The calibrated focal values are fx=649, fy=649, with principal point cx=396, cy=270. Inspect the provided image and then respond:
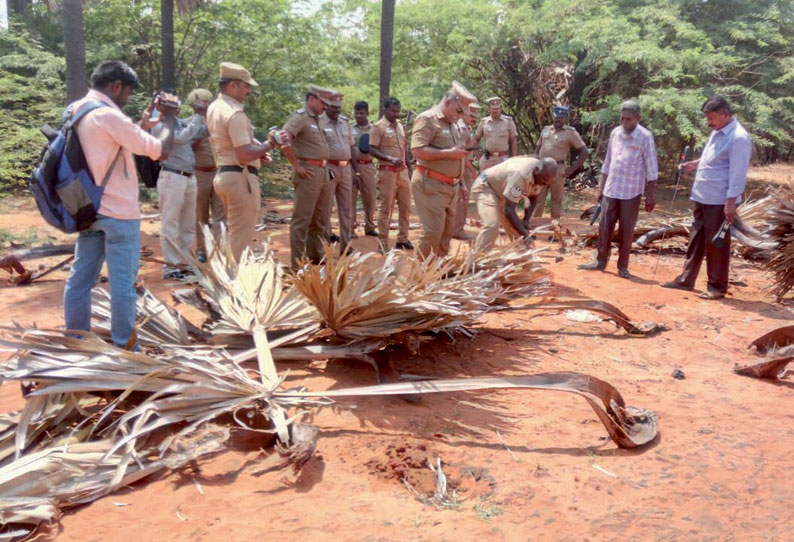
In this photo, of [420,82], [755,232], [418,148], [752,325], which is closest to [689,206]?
[420,82]

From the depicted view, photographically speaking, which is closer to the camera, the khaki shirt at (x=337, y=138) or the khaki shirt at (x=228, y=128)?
the khaki shirt at (x=228, y=128)

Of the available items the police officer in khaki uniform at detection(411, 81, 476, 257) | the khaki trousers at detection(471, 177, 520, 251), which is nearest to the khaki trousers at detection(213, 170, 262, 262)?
the police officer in khaki uniform at detection(411, 81, 476, 257)

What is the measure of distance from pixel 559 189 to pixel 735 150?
382cm

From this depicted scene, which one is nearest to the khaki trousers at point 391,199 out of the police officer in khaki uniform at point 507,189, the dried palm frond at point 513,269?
the police officer in khaki uniform at point 507,189

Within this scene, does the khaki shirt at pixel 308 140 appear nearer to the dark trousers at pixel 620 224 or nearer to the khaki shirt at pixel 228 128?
the khaki shirt at pixel 228 128

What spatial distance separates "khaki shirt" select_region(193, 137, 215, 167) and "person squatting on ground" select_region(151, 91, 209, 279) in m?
0.39

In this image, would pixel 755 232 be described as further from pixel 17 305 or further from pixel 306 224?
pixel 17 305

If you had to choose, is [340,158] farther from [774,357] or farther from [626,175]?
[774,357]

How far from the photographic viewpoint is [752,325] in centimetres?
575

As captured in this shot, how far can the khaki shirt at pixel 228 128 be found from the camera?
5.38m

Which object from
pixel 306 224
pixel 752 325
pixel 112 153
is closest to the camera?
pixel 112 153

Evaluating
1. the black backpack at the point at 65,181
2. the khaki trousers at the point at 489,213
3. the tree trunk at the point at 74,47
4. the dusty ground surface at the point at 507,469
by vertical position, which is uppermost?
the tree trunk at the point at 74,47

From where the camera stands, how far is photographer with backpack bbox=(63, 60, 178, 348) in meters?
3.63

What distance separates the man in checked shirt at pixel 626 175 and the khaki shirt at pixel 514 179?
144cm
